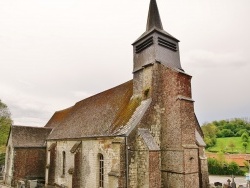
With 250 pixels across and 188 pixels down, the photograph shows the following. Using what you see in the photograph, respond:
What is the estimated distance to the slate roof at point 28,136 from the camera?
28.8 m

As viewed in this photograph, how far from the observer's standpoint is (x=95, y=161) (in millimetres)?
18500

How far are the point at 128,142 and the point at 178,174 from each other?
12.5 ft

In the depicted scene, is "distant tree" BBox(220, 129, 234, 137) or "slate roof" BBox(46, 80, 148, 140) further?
"distant tree" BBox(220, 129, 234, 137)

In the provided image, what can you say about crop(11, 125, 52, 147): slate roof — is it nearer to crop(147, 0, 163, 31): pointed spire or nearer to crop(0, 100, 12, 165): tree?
crop(147, 0, 163, 31): pointed spire

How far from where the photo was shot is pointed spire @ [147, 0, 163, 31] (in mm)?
19469

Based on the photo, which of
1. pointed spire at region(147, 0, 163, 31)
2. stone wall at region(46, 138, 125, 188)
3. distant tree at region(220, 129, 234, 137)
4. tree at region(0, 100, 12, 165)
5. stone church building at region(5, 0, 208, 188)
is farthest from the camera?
distant tree at region(220, 129, 234, 137)

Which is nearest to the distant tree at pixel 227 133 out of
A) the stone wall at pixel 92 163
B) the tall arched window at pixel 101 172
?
the stone wall at pixel 92 163

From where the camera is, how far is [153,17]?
19812 mm

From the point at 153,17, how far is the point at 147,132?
9.70m

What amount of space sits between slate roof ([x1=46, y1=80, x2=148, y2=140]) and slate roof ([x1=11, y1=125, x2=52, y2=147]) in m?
2.26

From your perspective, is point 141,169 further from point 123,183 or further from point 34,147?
point 34,147

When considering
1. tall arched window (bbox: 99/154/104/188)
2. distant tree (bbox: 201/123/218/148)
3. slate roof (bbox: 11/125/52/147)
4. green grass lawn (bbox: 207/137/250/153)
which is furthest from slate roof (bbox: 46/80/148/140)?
distant tree (bbox: 201/123/218/148)

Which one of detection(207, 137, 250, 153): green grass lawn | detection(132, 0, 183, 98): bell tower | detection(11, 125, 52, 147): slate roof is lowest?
detection(207, 137, 250, 153): green grass lawn

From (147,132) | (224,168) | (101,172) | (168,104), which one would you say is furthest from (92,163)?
(224,168)
